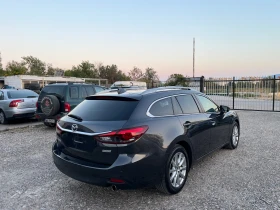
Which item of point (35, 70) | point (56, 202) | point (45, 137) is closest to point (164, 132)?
point (56, 202)

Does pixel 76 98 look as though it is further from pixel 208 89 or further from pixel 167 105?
pixel 208 89

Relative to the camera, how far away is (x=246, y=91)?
13359mm

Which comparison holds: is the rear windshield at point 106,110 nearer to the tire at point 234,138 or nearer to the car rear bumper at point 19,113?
the tire at point 234,138

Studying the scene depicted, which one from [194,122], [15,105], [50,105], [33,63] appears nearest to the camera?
[194,122]

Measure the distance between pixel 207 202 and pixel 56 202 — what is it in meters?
2.09

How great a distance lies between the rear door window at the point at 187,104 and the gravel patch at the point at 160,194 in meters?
1.16

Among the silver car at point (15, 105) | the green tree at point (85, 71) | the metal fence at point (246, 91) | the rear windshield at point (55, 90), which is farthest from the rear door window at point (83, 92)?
the green tree at point (85, 71)

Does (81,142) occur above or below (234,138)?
above

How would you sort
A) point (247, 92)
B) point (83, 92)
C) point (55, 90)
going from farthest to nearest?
point (247, 92)
point (83, 92)
point (55, 90)

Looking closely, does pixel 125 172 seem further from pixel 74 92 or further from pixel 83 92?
pixel 83 92

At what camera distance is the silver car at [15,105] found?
8930mm

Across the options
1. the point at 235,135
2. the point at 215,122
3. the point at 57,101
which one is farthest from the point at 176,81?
the point at 215,122

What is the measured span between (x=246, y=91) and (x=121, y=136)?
12468 mm

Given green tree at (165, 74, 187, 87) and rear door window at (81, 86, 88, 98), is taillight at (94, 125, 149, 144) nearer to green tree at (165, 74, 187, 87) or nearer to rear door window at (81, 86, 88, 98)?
rear door window at (81, 86, 88, 98)
